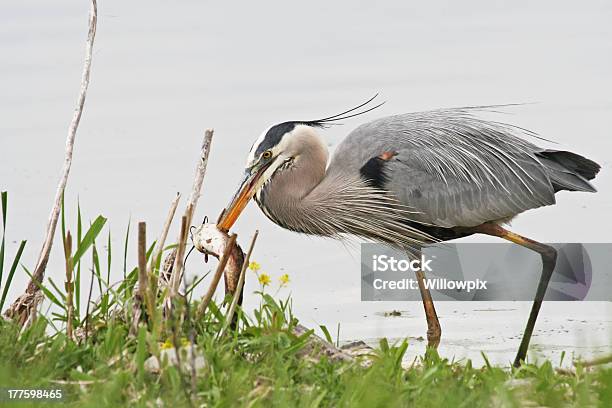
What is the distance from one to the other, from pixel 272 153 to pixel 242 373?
3107 mm

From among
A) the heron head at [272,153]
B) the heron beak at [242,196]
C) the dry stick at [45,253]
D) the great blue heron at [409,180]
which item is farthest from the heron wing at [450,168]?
the dry stick at [45,253]

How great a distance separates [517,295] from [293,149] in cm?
176

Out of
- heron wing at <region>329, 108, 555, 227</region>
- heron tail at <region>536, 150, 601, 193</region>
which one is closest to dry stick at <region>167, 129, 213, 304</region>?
heron wing at <region>329, 108, 555, 227</region>

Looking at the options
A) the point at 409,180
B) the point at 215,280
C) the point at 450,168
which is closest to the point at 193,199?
the point at 215,280

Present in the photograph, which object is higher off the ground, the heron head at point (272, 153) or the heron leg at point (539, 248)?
the heron head at point (272, 153)

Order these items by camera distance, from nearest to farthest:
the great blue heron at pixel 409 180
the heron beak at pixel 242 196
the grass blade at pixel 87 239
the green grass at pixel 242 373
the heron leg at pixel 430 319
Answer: the green grass at pixel 242 373 < the grass blade at pixel 87 239 < the heron beak at pixel 242 196 < the heron leg at pixel 430 319 < the great blue heron at pixel 409 180

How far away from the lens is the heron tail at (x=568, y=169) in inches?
273


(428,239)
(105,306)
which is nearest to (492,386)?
(105,306)

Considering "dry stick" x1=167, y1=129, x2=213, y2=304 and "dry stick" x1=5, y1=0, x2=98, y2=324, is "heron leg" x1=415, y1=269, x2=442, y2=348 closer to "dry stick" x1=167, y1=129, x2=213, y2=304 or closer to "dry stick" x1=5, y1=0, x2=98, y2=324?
"dry stick" x1=167, y1=129, x2=213, y2=304

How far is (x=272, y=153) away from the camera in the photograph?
6801mm

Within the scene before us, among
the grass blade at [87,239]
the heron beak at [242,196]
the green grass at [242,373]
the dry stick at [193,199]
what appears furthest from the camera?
the heron beak at [242,196]

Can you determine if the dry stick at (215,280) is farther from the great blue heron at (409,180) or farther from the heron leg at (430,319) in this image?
the heron leg at (430,319)

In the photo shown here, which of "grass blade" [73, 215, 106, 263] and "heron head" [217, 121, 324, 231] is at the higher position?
"heron head" [217, 121, 324, 231]

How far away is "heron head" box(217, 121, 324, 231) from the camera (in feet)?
22.2
